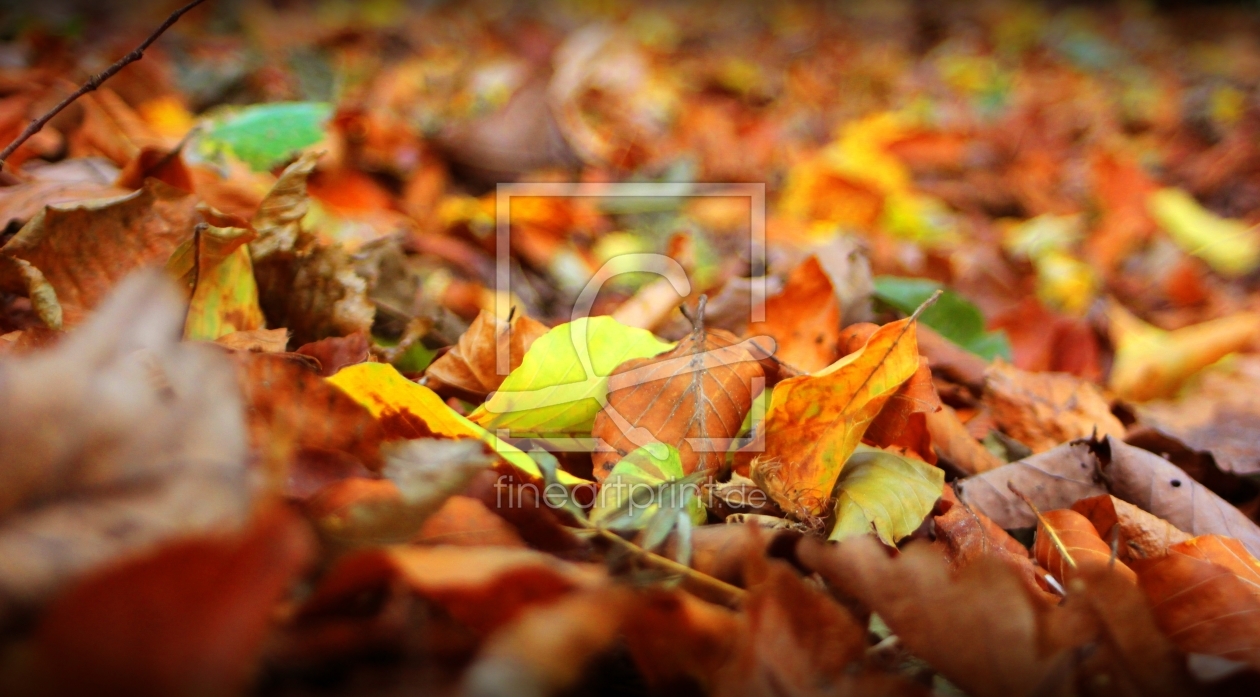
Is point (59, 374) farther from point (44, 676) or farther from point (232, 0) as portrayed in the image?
point (232, 0)

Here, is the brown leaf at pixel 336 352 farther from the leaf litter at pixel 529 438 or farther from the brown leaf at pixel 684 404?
the brown leaf at pixel 684 404

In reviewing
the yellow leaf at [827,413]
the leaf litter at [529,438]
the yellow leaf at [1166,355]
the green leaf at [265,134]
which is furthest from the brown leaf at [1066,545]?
the green leaf at [265,134]

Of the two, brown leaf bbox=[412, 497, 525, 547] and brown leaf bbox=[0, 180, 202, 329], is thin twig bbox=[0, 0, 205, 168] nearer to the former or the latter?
brown leaf bbox=[0, 180, 202, 329]

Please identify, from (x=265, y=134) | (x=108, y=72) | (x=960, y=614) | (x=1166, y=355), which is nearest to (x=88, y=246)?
(x=108, y=72)

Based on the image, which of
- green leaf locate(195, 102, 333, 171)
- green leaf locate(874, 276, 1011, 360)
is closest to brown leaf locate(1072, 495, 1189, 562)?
green leaf locate(874, 276, 1011, 360)

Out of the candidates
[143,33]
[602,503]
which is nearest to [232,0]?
[143,33]

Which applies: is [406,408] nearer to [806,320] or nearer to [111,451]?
[111,451]

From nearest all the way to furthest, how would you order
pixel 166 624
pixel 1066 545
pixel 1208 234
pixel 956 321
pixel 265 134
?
pixel 166 624, pixel 1066 545, pixel 956 321, pixel 265 134, pixel 1208 234
